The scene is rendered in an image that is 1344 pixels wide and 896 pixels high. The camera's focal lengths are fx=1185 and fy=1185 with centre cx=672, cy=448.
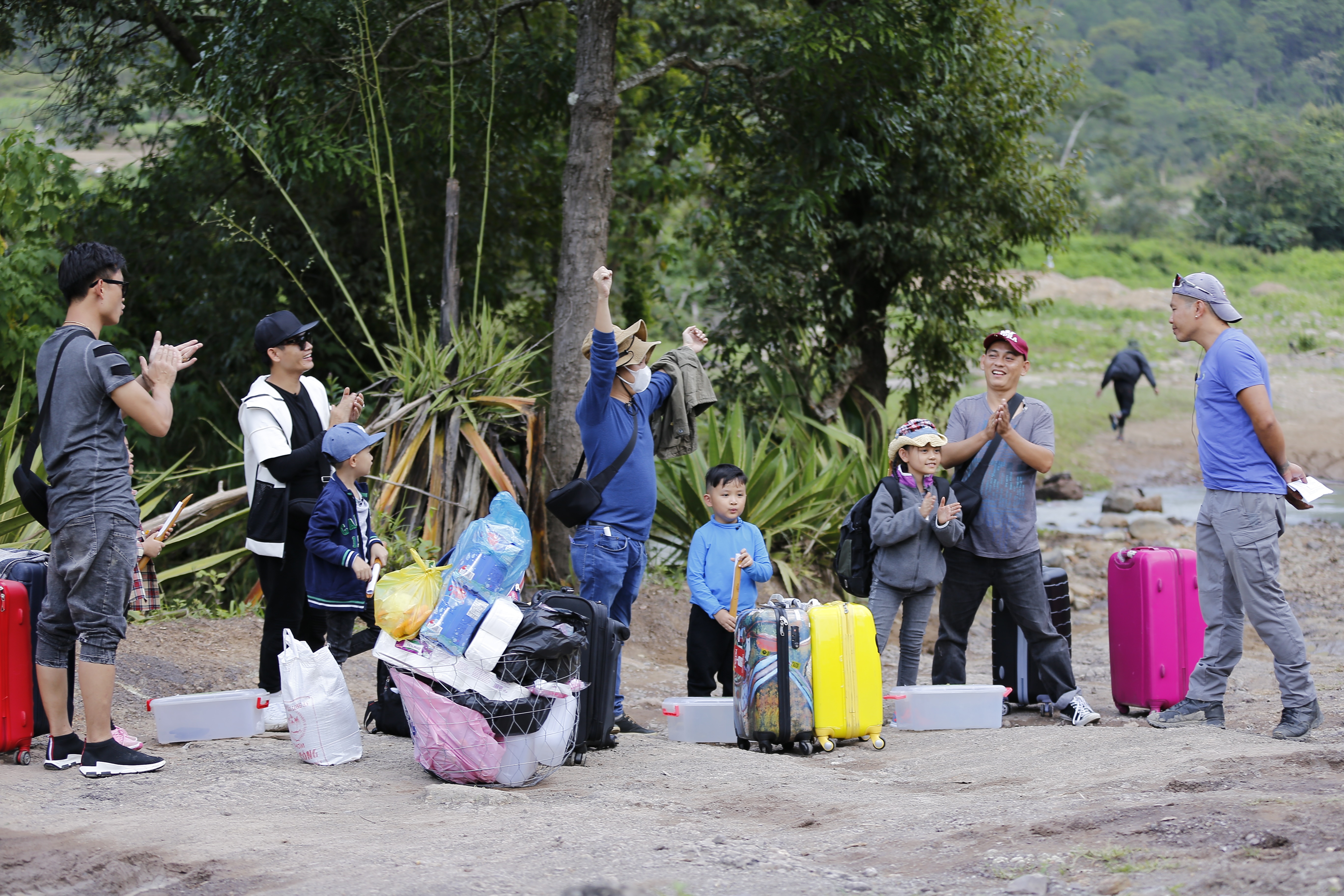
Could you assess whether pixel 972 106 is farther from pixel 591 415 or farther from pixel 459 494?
pixel 591 415

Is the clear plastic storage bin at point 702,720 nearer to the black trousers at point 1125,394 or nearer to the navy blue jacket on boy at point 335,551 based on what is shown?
the navy blue jacket on boy at point 335,551

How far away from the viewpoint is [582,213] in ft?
27.8

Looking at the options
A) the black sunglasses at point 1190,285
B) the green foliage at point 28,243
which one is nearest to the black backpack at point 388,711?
the black sunglasses at point 1190,285

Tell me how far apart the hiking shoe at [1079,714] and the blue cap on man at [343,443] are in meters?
3.53

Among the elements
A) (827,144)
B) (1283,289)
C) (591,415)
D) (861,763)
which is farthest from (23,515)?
(1283,289)

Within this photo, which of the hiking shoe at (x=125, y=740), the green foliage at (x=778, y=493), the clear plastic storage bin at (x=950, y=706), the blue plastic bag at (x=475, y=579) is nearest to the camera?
the blue plastic bag at (x=475, y=579)

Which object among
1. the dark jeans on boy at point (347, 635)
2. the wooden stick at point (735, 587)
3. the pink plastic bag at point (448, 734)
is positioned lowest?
the pink plastic bag at point (448, 734)

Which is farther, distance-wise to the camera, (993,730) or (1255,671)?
Answer: (1255,671)

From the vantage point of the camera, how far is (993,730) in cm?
546

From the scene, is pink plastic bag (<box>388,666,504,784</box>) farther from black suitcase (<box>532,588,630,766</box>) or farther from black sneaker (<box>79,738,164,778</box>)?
black sneaker (<box>79,738,164,778</box>)

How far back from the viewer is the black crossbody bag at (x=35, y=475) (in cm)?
438

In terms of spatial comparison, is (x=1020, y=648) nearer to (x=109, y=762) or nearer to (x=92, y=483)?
(x=109, y=762)

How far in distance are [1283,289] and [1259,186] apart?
22.1ft

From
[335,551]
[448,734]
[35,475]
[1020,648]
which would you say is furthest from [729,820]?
[35,475]
